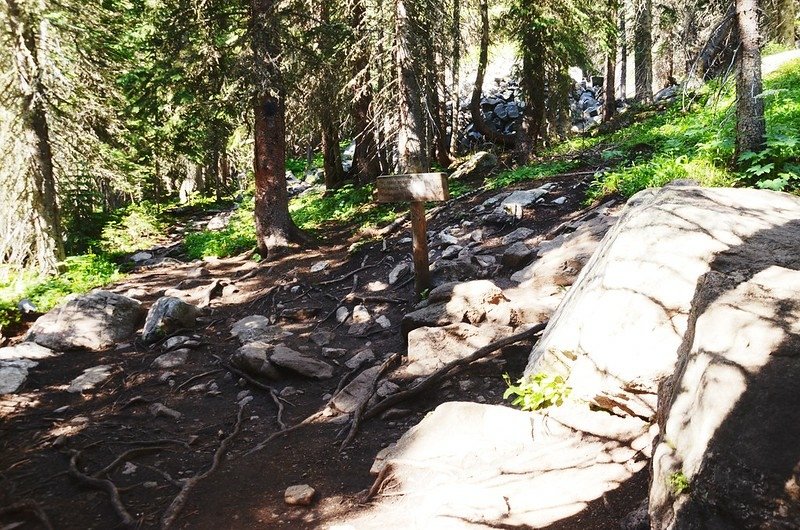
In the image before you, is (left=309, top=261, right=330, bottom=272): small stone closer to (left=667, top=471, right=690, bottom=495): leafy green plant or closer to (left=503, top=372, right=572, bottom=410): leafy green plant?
(left=503, top=372, right=572, bottom=410): leafy green plant

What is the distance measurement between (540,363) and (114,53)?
14.5m

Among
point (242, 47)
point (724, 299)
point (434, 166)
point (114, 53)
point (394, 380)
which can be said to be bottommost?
point (394, 380)

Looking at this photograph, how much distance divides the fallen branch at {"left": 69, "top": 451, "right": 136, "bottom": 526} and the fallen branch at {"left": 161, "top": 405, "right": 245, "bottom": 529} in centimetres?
28

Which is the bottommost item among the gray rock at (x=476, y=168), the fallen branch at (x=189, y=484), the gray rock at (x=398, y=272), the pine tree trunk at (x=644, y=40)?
the fallen branch at (x=189, y=484)

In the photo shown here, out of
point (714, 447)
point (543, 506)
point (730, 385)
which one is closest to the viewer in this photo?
point (714, 447)

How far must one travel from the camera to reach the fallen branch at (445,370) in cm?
542

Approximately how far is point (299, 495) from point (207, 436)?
202 cm

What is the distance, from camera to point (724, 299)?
2689mm

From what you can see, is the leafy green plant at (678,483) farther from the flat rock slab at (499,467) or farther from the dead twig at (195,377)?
the dead twig at (195,377)

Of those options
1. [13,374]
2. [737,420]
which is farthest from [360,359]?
[737,420]

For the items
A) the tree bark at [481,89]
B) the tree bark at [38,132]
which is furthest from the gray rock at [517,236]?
the tree bark at [38,132]

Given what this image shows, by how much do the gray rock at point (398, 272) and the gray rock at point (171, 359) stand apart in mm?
3856

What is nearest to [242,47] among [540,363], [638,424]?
[540,363]

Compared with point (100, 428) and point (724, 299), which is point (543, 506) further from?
point (100, 428)
